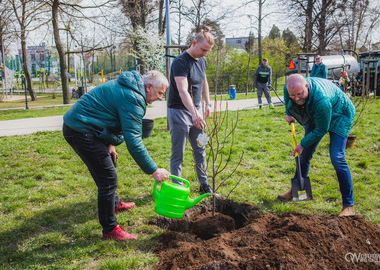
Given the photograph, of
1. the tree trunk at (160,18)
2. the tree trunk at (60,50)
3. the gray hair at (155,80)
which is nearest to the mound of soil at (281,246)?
the gray hair at (155,80)

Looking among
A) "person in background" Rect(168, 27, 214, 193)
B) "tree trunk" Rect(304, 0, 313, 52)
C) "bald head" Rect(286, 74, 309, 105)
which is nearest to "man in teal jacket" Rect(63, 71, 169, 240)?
"person in background" Rect(168, 27, 214, 193)

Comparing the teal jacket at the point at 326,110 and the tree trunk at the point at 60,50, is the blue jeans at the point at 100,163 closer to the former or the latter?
the teal jacket at the point at 326,110

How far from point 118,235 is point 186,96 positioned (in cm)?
151

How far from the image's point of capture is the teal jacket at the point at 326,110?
9.47 feet

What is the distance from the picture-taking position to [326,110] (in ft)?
9.40

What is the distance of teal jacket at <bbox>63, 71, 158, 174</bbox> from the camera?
2.36 metres

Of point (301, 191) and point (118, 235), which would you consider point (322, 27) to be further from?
point (118, 235)

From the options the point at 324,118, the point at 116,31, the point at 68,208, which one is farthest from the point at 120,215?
the point at 116,31

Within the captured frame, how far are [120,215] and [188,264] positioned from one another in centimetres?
128

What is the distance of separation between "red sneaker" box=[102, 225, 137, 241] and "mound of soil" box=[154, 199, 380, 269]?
0.32 meters

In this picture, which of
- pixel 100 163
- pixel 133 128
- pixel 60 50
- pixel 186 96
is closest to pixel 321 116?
pixel 186 96

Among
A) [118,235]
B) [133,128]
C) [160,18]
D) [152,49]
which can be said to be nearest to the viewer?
[133,128]

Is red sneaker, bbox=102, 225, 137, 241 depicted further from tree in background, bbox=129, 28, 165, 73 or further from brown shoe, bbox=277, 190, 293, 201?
tree in background, bbox=129, 28, 165, 73

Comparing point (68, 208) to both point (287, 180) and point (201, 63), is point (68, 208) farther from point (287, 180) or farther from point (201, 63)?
point (287, 180)
